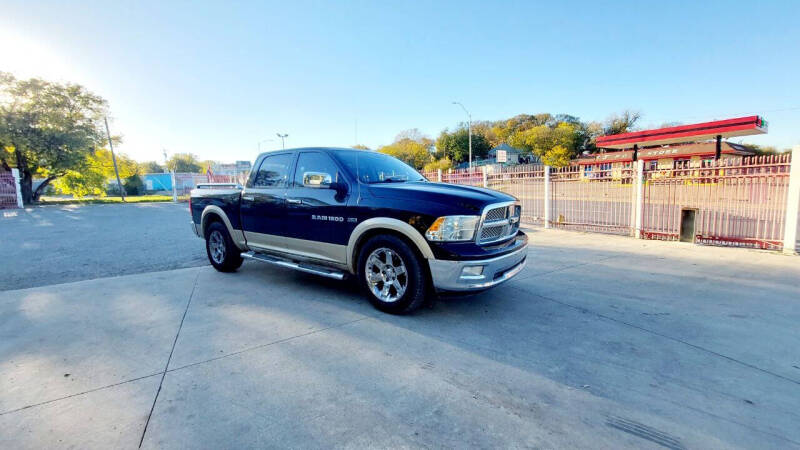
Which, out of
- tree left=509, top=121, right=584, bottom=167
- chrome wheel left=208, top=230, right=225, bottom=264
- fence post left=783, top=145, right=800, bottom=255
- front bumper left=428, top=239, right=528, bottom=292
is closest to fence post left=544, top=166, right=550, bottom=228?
fence post left=783, top=145, right=800, bottom=255

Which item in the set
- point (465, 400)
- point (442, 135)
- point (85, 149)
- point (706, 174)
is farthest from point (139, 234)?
point (442, 135)

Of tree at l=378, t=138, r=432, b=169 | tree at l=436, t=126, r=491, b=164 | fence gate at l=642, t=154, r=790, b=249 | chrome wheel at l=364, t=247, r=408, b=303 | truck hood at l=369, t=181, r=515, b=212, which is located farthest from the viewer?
tree at l=378, t=138, r=432, b=169

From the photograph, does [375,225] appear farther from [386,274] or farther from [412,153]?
[412,153]

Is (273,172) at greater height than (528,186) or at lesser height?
greater

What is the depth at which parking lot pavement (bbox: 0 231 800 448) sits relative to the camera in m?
2.19

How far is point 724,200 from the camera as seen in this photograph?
7.70 m

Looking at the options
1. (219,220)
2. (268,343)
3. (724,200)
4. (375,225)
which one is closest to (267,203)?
(219,220)

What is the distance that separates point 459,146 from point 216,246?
229 ft

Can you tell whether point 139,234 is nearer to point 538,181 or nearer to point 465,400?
point 465,400

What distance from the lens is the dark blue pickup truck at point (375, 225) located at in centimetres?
358

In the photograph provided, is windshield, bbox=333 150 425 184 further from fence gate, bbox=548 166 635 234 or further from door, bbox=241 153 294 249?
fence gate, bbox=548 166 635 234

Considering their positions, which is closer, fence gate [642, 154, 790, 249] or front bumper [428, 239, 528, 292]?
front bumper [428, 239, 528, 292]

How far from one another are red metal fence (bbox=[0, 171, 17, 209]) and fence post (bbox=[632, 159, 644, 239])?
99.8 ft

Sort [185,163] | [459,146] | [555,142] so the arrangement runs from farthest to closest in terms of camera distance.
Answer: [185,163] < [459,146] < [555,142]
